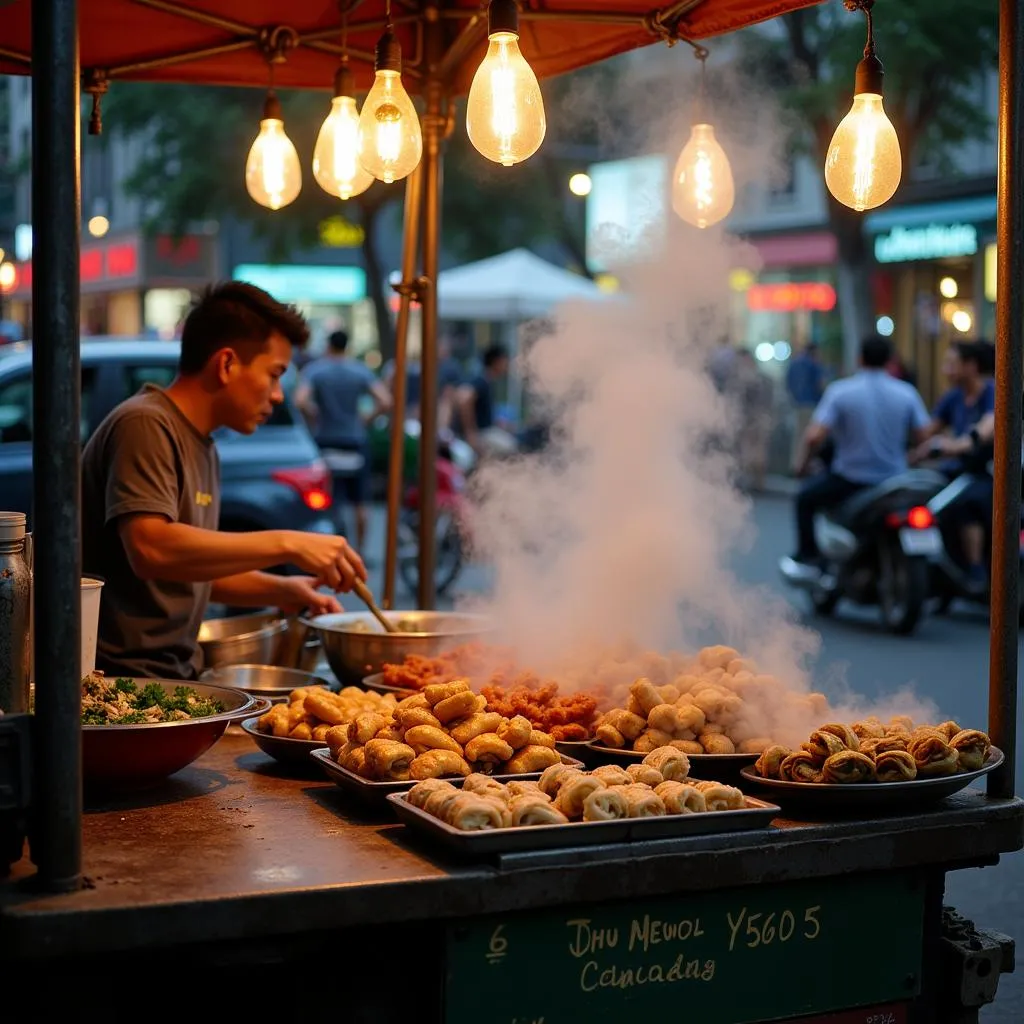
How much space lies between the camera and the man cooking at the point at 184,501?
3602 millimetres

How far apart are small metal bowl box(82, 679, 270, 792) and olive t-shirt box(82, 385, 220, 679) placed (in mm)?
→ 938

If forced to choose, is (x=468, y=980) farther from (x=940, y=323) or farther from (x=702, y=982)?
(x=940, y=323)

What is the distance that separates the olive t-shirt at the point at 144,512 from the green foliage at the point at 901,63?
1423 centimetres

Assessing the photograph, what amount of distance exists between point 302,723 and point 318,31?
246cm

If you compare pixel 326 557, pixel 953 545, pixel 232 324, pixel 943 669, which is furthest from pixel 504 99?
pixel 953 545

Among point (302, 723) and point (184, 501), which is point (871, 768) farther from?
point (184, 501)

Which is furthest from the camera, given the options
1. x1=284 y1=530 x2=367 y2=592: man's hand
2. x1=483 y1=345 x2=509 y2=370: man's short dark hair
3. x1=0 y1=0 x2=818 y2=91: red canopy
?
x1=483 y1=345 x2=509 y2=370: man's short dark hair

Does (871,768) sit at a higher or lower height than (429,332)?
lower

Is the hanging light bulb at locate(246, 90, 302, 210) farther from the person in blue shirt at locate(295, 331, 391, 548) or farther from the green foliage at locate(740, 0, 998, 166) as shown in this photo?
the green foliage at locate(740, 0, 998, 166)

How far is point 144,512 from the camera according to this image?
3.57 meters

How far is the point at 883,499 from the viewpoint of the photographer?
9852 mm

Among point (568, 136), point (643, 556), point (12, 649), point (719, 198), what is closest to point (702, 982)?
point (12, 649)

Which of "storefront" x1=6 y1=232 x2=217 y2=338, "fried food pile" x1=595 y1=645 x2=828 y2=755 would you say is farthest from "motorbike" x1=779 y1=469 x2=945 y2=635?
"storefront" x1=6 y1=232 x2=217 y2=338

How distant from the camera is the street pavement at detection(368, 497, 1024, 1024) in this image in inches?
189
